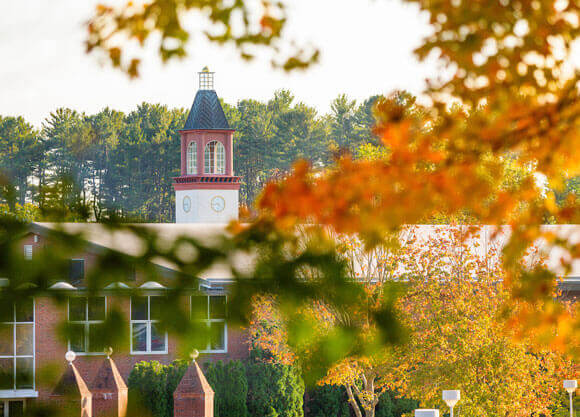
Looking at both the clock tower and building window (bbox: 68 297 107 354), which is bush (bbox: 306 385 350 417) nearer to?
the clock tower

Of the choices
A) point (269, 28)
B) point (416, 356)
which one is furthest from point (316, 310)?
point (416, 356)

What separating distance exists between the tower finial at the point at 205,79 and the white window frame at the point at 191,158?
9.46ft

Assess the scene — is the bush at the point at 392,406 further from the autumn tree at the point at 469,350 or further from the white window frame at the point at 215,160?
the white window frame at the point at 215,160

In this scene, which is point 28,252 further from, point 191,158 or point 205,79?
point 205,79

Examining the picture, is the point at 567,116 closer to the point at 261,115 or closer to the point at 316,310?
the point at 316,310

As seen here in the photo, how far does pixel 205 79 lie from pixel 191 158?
3932 millimetres

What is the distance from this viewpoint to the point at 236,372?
1820cm

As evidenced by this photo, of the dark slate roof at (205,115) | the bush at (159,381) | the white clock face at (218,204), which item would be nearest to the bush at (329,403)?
the bush at (159,381)

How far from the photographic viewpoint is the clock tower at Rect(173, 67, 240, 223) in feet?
118

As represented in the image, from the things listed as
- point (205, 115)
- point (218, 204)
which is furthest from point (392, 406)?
point (205, 115)

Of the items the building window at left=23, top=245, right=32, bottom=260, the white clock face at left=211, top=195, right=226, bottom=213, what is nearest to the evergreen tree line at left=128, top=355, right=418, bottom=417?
the building window at left=23, top=245, right=32, bottom=260

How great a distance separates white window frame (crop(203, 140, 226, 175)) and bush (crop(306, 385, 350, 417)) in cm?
Answer: 1843

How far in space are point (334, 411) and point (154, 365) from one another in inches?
165

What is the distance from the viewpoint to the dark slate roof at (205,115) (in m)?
37.0
